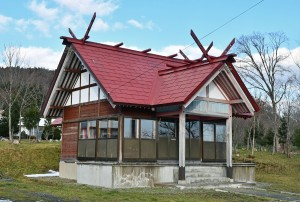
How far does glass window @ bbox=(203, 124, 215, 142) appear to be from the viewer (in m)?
22.2

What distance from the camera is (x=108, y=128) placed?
19.8m

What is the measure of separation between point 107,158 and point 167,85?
4.73 meters

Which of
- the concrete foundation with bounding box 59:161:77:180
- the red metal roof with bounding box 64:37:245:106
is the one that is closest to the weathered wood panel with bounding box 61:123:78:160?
the concrete foundation with bounding box 59:161:77:180

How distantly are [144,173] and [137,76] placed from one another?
5.34 m

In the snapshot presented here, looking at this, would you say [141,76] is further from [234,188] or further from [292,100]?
[292,100]

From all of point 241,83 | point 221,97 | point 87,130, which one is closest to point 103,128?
point 87,130

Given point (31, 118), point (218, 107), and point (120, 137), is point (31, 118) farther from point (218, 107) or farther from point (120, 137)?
point (218, 107)

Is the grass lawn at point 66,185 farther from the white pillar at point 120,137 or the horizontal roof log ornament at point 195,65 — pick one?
the horizontal roof log ornament at point 195,65

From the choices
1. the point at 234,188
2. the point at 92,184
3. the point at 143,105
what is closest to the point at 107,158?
the point at 92,184

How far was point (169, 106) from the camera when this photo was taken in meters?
19.4

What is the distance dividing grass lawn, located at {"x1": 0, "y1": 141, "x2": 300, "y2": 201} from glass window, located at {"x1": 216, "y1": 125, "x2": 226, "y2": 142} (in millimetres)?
3787

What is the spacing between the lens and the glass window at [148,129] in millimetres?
19523

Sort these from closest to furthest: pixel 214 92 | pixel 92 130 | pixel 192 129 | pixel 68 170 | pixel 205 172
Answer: pixel 214 92 < pixel 205 172 < pixel 92 130 < pixel 192 129 < pixel 68 170

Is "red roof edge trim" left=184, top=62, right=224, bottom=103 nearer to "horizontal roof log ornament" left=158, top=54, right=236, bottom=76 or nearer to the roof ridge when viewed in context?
"horizontal roof log ornament" left=158, top=54, right=236, bottom=76
